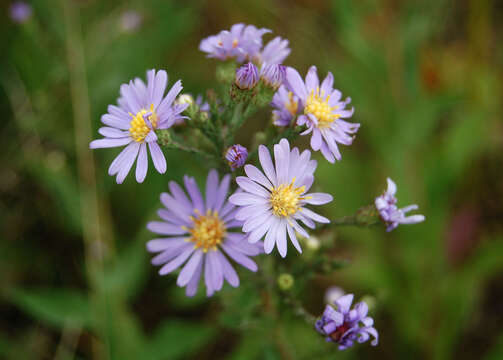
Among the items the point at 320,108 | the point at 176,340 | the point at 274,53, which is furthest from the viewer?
the point at 176,340

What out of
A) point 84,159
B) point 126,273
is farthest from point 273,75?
point 84,159

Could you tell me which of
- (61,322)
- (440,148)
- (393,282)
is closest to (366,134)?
(440,148)

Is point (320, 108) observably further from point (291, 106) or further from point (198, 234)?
point (198, 234)

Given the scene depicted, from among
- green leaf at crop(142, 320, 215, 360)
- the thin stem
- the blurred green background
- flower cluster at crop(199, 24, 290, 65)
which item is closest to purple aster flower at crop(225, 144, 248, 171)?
flower cluster at crop(199, 24, 290, 65)

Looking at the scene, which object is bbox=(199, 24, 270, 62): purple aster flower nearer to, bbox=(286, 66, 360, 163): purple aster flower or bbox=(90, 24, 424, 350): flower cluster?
bbox=(90, 24, 424, 350): flower cluster

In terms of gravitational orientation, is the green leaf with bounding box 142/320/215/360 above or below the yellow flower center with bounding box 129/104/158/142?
below

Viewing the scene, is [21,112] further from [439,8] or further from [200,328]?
[439,8]

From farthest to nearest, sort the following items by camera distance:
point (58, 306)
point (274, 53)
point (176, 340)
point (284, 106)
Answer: point (58, 306) → point (176, 340) → point (274, 53) → point (284, 106)
